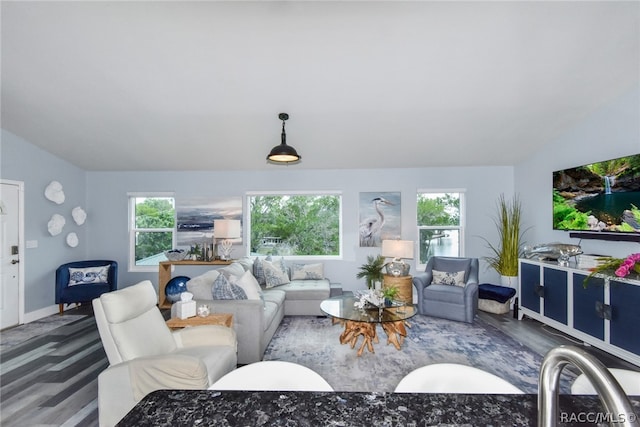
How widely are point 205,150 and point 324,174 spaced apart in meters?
2.00

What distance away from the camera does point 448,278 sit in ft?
14.7

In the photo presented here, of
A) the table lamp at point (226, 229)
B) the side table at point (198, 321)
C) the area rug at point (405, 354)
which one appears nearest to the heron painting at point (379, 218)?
the area rug at point (405, 354)

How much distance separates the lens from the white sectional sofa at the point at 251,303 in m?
2.98

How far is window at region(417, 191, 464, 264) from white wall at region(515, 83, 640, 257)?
3.41ft

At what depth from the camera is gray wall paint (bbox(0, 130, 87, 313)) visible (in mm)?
4145

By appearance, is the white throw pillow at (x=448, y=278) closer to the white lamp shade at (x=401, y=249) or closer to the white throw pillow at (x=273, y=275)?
the white lamp shade at (x=401, y=249)

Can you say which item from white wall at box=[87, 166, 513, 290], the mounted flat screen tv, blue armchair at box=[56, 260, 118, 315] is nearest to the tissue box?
white wall at box=[87, 166, 513, 290]

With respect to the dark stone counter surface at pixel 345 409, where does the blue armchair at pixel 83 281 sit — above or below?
below

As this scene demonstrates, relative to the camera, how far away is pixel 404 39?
2551 millimetres

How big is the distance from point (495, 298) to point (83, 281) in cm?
627

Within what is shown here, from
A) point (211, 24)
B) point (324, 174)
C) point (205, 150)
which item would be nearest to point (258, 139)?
point (205, 150)

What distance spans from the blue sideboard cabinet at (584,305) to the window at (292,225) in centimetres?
299
